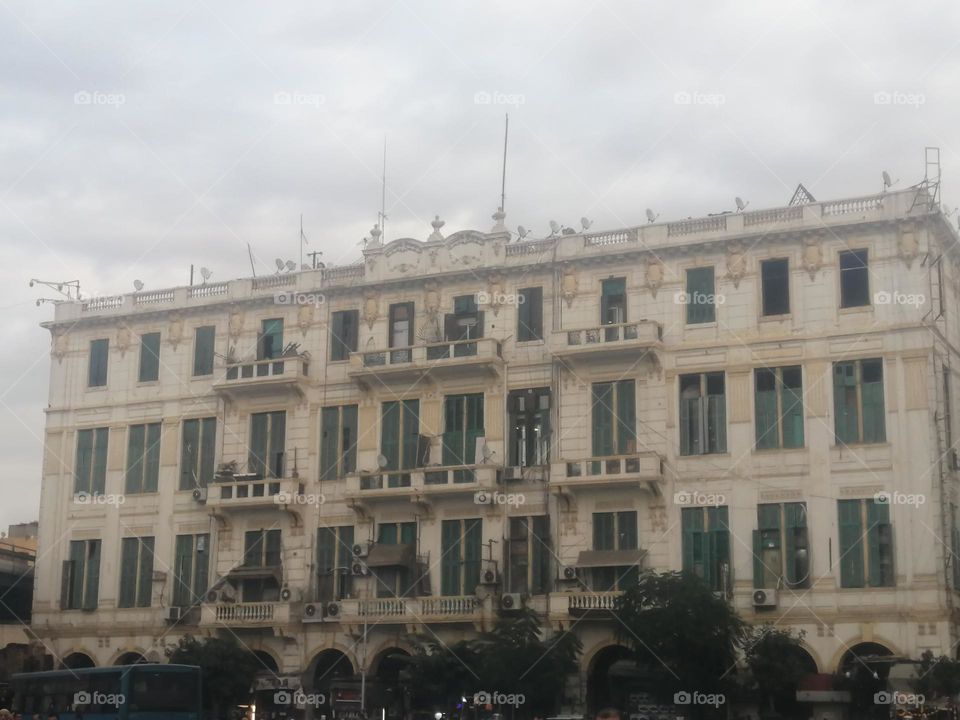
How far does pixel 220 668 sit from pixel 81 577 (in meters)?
9.29

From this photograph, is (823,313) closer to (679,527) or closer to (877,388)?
(877,388)

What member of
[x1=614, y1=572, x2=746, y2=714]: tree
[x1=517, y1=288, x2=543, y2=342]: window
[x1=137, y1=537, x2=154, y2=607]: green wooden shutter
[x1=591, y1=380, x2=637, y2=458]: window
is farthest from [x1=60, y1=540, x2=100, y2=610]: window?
[x1=614, y1=572, x2=746, y2=714]: tree

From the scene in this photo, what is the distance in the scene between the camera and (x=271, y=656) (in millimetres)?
46656

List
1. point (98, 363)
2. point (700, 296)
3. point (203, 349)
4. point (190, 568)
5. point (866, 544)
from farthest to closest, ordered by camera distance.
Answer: point (98, 363) → point (203, 349) → point (190, 568) → point (700, 296) → point (866, 544)

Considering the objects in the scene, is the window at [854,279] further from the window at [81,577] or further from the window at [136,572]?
the window at [81,577]

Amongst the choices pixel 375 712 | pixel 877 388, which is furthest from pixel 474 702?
pixel 877 388

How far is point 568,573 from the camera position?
141ft

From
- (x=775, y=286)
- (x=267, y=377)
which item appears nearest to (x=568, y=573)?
(x=775, y=286)

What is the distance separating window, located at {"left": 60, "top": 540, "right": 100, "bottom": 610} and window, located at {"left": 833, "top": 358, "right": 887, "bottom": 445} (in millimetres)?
26485

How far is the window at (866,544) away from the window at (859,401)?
1937mm

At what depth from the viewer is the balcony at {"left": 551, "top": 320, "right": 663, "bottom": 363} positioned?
43.0 meters

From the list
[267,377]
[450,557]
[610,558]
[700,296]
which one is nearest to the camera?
[610,558]

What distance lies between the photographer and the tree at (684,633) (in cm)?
3753

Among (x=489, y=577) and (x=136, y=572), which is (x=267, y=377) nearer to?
(x=136, y=572)
